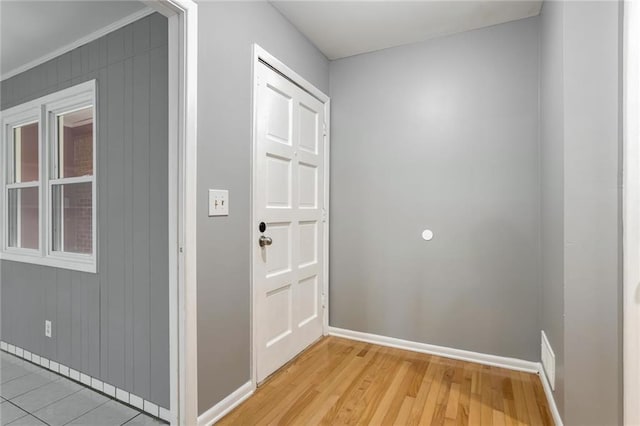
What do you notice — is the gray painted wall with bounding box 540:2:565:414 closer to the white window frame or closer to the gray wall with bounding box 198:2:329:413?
the gray wall with bounding box 198:2:329:413

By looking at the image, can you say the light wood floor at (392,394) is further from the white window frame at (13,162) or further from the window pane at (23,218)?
the window pane at (23,218)

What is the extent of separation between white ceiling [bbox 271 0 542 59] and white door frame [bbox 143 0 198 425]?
2.84 feet

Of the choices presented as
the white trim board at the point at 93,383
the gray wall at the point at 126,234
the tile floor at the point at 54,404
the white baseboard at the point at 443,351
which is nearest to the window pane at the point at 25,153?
the gray wall at the point at 126,234

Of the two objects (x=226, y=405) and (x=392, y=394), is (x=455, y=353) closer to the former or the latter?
(x=392, y=394)

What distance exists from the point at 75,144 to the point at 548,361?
348cm

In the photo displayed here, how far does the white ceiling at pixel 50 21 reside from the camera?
6.00 ft

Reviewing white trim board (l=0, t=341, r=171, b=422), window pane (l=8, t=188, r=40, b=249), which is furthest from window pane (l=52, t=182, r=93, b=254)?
→ white trim board (l=0, t=341, r=171, b=422)

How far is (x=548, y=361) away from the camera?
1.85m

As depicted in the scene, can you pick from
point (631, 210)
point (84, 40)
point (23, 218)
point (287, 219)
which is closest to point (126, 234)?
point (287, 219)

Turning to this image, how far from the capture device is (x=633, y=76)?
4.21ft

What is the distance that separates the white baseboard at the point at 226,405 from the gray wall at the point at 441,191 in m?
1.12

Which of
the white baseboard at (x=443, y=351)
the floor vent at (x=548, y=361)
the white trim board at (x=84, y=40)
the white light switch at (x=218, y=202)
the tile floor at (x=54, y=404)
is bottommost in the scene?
the tile floor at (x=54, y=404)

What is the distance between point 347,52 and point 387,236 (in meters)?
1.60

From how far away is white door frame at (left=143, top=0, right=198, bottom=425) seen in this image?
4.89 ft
